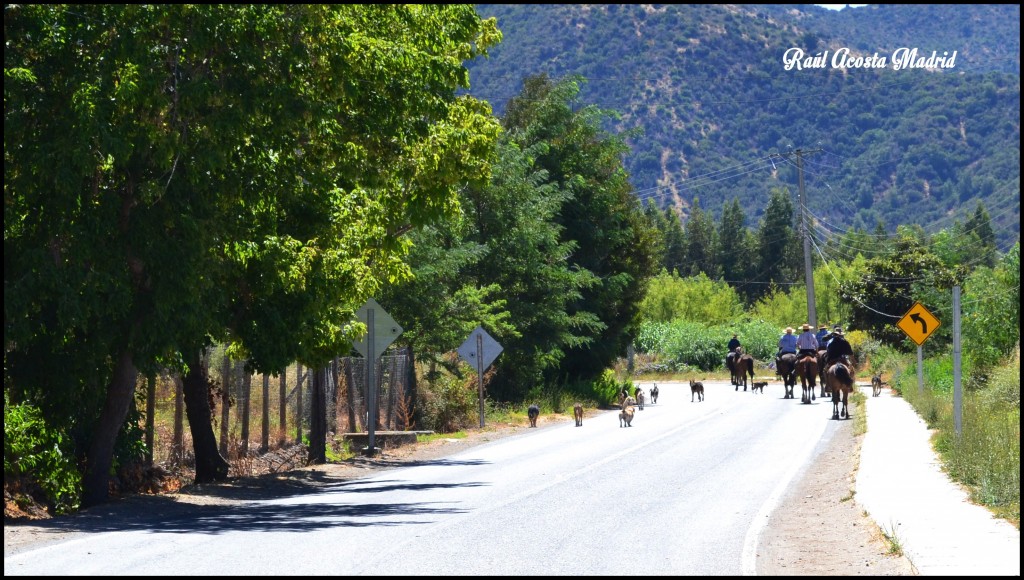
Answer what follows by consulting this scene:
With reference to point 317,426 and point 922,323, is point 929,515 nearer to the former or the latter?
point 317,426

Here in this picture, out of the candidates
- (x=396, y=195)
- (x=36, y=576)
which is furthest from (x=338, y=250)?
(x=36, y=576)

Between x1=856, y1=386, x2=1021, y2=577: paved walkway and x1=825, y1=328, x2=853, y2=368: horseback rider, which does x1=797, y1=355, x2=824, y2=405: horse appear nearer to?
x1=825, y1=328, x2=853, y2=368: horseback rider

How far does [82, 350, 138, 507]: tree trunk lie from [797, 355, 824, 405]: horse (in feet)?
86.8

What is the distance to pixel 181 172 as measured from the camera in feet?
54.5

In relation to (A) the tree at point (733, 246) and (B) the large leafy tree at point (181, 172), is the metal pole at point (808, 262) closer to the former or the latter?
(B) the large leafy tree at point (181, 172)

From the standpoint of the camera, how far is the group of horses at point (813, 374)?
32.0 meters

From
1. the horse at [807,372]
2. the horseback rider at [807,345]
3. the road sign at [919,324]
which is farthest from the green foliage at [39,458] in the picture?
the horseback rider at [807,345]

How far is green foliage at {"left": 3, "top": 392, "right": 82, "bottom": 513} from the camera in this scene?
52.2 ft

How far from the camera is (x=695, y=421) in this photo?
34.6 metres

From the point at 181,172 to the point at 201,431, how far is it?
6214 millimetres

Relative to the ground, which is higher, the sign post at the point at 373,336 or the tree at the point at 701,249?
the tree at the point at 701,249

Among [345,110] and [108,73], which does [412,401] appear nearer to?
[345,110]

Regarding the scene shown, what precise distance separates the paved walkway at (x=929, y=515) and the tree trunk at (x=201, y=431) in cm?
1028

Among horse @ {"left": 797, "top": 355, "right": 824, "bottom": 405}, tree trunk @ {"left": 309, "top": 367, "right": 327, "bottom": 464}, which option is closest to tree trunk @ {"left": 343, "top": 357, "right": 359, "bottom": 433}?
tree trunk @ {"left": 309, "top": 367, "right": 327, "bottom": 464}
